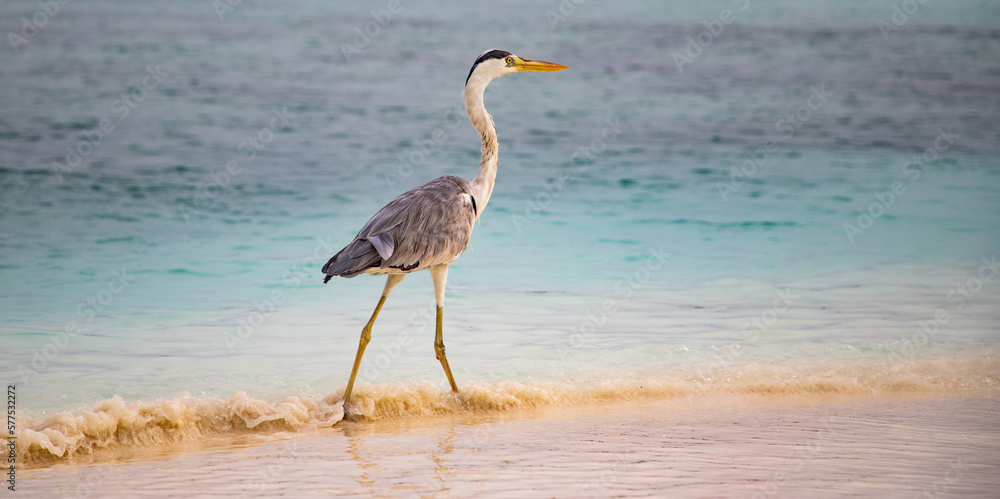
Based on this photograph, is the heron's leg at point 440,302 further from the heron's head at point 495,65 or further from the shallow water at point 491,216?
the heron's head at point 495,65

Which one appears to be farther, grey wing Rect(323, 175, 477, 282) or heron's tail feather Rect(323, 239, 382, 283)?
grey wing Rect(323, 175, 477, 282)

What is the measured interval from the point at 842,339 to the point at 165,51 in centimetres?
2806

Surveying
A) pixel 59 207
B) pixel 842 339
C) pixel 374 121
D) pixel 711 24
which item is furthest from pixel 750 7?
pixel 842 339

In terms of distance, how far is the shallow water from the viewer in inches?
263

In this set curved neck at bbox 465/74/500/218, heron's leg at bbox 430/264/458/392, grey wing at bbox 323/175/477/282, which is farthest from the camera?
curved neck at bbox 465/74/500/218

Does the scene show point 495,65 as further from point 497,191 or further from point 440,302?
point 497,191

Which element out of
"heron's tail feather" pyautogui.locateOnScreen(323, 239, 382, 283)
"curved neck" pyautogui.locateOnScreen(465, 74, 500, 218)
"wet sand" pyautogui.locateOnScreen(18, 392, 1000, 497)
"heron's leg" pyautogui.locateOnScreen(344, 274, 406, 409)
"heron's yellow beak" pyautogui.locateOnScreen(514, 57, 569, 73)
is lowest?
"wet sand" pyautogui.locateOnScreen(18, 392, 1000, 497)

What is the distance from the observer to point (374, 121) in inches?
936

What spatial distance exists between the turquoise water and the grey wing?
3.73ft

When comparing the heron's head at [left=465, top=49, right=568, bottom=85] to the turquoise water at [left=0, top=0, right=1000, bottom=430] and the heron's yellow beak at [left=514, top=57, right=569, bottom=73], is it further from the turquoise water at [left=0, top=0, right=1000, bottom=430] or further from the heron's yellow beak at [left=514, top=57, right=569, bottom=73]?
the turquoise water at [left=0, top=0, right=1000, bottom=430]

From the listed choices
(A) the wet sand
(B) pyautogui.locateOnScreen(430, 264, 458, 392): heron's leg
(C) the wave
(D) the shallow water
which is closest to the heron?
(B) pyautogui.locateOnScreen(430, 264, 458, 392): heron's leg

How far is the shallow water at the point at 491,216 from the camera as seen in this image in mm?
6680

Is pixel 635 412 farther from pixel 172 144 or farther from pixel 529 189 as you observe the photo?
pixel 172 144

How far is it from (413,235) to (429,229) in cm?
13
